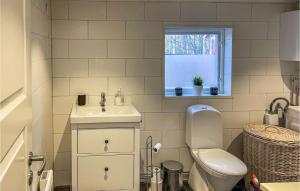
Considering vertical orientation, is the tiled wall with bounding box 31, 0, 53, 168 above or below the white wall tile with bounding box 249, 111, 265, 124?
above

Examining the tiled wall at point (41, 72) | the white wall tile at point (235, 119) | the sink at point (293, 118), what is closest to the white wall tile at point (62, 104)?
the tiled wall at point (41, 72)

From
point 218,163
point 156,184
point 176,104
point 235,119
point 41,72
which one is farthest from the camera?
point 235,119

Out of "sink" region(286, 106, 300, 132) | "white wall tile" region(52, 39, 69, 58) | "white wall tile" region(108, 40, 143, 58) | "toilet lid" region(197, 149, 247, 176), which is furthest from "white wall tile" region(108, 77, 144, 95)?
"sink" region(286, 106, 300, 132)

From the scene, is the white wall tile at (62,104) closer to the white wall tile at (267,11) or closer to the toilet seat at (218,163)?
the toilet seat at (218,163)

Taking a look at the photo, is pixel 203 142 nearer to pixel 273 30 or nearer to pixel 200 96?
pixel 200 96

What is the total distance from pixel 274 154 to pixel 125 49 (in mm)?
1708

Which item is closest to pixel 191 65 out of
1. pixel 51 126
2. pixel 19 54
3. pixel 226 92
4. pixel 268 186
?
pixel 226 92

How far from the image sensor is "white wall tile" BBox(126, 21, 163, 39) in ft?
10.4

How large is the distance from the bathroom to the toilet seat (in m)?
0.32

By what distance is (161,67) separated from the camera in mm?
3252

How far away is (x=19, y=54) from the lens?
1.02 m

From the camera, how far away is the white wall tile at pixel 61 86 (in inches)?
123

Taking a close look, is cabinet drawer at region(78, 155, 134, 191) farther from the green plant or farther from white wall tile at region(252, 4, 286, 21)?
white wall tile at region(252, 4, 286, 21)

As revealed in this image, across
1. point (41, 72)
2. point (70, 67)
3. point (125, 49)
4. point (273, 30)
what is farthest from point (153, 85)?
point (273, 30)
